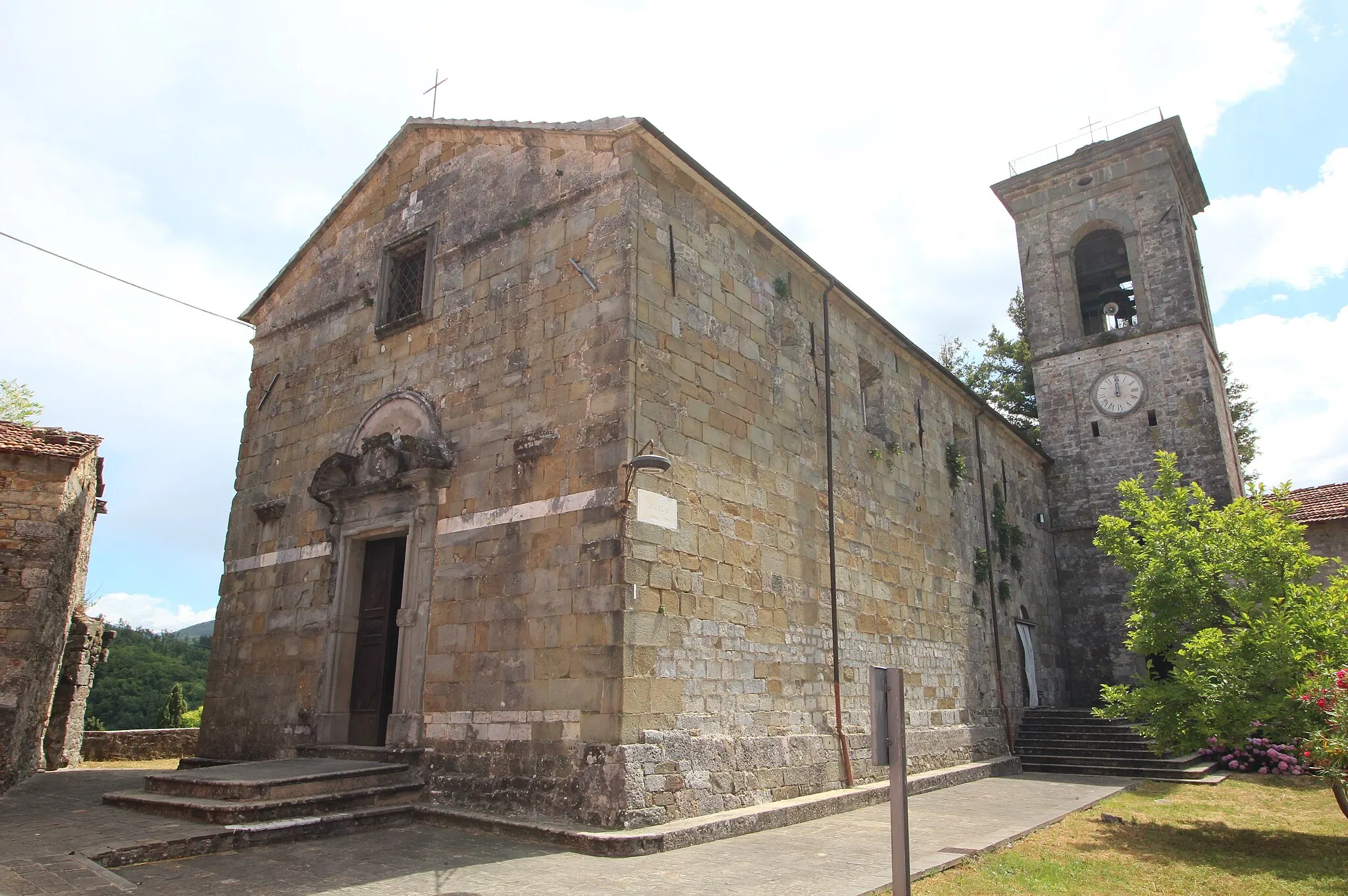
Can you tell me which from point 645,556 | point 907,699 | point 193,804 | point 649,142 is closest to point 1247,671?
point 907,699

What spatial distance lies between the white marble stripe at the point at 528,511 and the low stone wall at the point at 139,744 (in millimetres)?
8586

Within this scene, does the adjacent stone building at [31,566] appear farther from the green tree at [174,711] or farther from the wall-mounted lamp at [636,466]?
the green tree at [174,711]

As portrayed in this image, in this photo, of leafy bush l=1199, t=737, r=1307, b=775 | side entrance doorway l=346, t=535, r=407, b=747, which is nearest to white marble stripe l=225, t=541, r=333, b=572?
side entrance doorway l=346, t=535, r=407, b=747

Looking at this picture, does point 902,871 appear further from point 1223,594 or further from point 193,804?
point 1223,594

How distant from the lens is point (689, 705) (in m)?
8.05

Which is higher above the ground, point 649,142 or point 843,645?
point 649,142

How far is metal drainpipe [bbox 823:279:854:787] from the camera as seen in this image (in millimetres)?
10102

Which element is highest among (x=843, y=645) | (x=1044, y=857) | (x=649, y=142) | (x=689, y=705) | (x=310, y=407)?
(x=649, y=142)

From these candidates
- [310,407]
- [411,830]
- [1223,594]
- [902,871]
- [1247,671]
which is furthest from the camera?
[310,407]

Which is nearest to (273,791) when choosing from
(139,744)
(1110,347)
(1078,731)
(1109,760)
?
(139,744)

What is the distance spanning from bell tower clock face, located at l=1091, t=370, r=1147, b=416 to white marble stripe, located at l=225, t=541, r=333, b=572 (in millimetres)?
17117

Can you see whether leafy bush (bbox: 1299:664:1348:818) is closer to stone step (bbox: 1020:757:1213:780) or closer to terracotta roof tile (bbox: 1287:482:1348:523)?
stone step (bbox: 1020:757:1213:780)

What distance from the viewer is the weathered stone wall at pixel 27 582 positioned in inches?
374

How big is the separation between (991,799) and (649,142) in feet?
28.4
